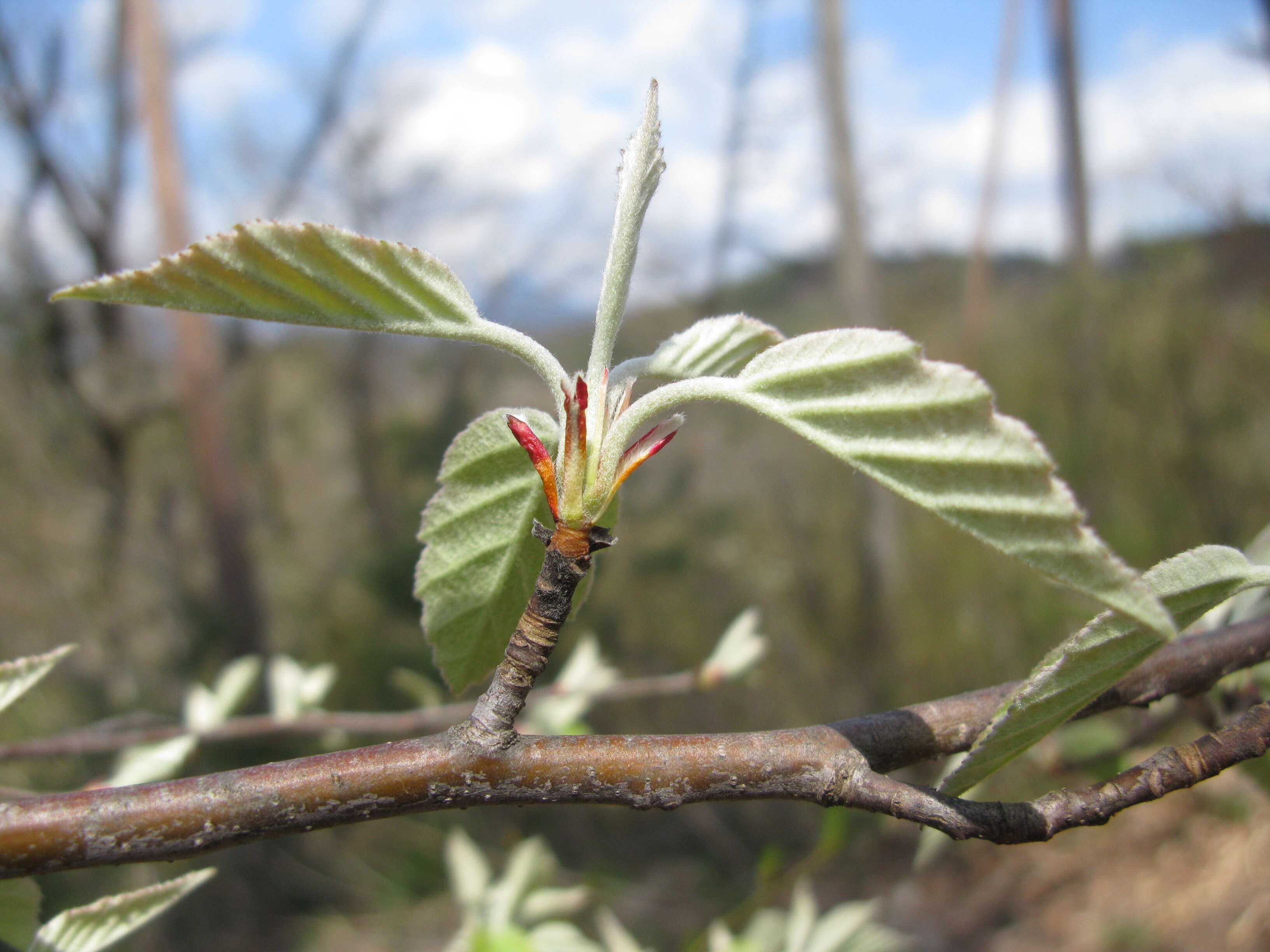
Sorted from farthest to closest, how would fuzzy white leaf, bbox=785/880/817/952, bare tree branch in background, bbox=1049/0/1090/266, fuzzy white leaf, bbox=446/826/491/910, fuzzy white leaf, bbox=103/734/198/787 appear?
1. bare tree branch in background, bbox=1049/0/1090/266
2. fuzzy white leaf, bbox=446/826/491/910
3. fuzzy white leaf, bbox=785/880/817/952
4. fuzzy white leaf, bbox=103/734/198/787

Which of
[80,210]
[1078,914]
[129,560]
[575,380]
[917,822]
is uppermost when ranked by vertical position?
[80,210]

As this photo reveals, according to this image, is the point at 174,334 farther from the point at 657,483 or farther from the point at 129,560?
the point at 657,483

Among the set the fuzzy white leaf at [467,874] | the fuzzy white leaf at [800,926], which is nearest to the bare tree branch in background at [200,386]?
the fuzzy white leaf at [467,874]

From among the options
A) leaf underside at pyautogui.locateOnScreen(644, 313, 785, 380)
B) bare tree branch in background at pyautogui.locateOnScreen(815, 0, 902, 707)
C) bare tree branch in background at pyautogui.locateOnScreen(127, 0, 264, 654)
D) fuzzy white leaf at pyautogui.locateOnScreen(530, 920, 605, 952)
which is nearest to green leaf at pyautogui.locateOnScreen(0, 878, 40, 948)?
leaf underside at pyautogui.locateOnScreen(644, 313, 785, 380)

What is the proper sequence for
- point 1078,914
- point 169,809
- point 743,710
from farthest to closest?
point 743,710, point 1078,914, point 169,809

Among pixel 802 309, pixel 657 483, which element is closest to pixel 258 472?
pixel 657 483

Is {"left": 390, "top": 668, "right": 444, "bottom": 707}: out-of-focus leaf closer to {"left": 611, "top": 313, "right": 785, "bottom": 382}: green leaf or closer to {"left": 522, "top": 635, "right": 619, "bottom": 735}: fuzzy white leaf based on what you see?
{"left": 522, "top": 635, "right": 619, "bottom": 735}: fuzzy white leaf

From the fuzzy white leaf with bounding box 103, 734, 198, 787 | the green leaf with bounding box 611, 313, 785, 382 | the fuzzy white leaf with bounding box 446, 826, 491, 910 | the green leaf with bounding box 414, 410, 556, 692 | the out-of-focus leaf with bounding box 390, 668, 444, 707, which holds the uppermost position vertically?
the green leaf with bounding box 611, 313, 785, 382

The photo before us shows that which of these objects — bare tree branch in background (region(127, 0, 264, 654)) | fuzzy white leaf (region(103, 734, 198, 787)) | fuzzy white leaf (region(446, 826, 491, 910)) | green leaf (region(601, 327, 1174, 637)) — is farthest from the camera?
bare tree branch in background (region(127, 0, 264, 654))
